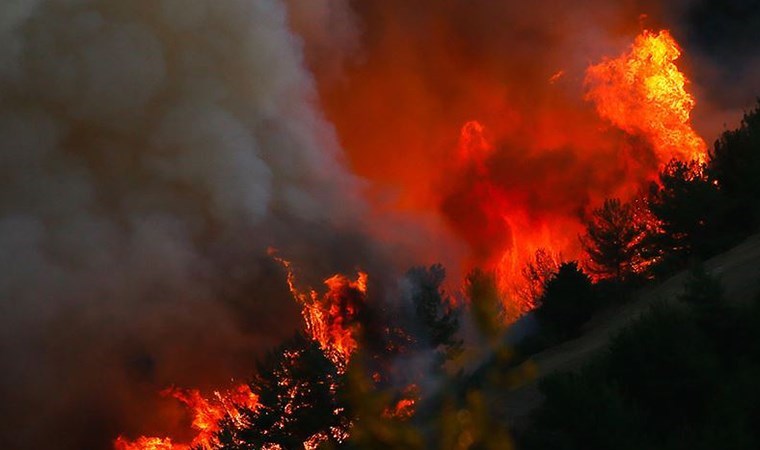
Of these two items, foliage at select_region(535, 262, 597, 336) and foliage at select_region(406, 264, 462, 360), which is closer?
foliage at select_region(535, 262, 597, 336)

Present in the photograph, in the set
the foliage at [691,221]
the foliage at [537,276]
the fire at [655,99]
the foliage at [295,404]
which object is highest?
the fire at [655,99]

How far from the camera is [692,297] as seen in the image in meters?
19.8

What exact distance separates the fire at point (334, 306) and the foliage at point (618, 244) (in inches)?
469

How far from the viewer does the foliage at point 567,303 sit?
1249 inches

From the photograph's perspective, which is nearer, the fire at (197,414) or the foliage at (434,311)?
the foliage at (434,311)

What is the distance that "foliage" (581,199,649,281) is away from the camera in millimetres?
40031

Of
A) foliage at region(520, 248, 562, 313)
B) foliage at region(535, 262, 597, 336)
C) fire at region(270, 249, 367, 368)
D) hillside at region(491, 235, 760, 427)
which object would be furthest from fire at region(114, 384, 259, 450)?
hillside at region(491, 235, 760, 427)

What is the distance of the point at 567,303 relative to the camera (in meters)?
31.9

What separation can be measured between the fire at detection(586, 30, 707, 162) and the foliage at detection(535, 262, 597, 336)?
2807cm

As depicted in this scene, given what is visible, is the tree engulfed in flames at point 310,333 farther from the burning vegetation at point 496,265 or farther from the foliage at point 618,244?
the foliage at point 618,244

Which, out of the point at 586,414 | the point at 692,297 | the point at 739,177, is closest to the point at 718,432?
the point at 586,414

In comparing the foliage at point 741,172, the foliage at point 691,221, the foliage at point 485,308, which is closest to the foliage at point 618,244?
the foliage at point 691,221

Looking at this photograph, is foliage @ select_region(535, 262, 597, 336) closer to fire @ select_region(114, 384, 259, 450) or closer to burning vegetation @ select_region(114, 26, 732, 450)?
burning vegetation @ select_region(114, 26, 732, 450)

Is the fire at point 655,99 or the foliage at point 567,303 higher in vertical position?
the fire at point 655,99
